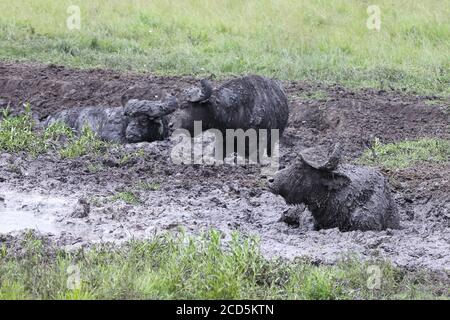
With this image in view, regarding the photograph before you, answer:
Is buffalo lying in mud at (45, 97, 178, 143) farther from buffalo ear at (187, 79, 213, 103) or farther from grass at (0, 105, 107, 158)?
buffalo ear at (187, 79, 213, 103)

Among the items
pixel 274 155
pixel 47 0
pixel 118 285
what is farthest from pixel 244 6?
pixel 118 285

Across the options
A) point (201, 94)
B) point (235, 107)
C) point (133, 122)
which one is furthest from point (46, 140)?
point (235, 107)

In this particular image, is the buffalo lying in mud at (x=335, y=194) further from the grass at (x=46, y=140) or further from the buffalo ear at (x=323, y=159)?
the grass at (x=46, y=140)

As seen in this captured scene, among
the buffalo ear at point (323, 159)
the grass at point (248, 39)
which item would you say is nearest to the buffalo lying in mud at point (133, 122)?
the buffalo ear at point (323, 159)

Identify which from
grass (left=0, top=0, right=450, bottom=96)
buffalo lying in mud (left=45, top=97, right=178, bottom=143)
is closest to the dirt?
buffalo lying in mud (left=45, top=97, right=178, bottom=143)

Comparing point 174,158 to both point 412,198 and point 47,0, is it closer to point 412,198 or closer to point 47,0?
point 412,198

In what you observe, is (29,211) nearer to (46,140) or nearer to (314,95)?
(46,140)

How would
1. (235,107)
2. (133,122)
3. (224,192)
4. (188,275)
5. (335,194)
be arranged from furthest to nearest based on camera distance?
(133,122) < (235,107) < (224,192) < (335,194) < (188,275)

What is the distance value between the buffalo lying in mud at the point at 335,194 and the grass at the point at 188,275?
1036 millimetres

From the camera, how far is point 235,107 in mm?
10922

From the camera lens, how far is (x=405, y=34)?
16.8 meters

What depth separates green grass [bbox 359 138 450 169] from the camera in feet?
34.2

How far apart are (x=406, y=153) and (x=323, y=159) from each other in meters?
2.87

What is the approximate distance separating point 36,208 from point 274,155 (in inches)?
125
